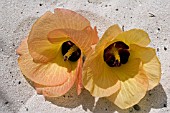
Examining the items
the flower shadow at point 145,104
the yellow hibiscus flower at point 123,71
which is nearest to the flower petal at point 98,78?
the yellow hibiscus flower at point 123,71

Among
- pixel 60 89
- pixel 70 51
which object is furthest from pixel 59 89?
pixel 70 51

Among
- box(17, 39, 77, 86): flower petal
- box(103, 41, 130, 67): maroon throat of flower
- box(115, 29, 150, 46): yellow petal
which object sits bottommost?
box(17, 39, 77, 86): flower petal

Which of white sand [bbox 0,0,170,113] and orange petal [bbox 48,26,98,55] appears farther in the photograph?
white sand [bbox 0,0,170,113]

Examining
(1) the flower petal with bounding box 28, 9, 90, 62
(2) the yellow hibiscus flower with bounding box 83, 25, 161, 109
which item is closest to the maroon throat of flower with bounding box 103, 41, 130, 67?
(2) the yellow hibiscus flower with bounding box 83, 25, 161, 109

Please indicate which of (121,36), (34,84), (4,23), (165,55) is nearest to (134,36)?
(121,36)

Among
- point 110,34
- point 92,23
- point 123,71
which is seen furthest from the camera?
point 92,23

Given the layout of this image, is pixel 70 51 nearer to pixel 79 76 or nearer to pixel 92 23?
pixel 79 76

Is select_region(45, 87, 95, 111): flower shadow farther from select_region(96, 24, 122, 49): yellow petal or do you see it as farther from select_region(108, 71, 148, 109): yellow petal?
select_region(96, 24, 122, 49): yellow petal
